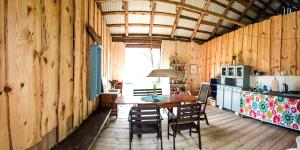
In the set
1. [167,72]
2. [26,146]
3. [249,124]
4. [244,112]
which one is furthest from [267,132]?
[26,146]

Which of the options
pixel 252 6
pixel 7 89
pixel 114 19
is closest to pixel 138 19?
pixel 114 19

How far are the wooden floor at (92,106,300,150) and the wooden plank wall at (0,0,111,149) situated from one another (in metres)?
0.91

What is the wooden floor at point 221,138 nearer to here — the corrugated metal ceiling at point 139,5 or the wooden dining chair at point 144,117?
the wooden dining chair at point 144,117

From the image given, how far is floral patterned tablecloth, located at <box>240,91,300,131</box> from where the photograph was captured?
12.2ft

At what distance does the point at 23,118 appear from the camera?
1446 millimetres

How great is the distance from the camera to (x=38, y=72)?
1692 millimetres

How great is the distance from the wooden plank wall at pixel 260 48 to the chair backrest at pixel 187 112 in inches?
137

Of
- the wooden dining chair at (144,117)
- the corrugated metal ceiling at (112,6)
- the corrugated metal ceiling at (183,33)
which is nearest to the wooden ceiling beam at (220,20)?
the corrugated metal ceiling at (183,33)

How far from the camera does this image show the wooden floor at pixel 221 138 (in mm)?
2986

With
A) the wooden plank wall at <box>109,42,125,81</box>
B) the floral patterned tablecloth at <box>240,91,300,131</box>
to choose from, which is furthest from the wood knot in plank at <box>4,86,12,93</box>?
the wooden plank wall at <box>109,42,125,81</box>

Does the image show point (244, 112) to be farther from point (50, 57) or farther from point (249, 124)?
point (50, 57)

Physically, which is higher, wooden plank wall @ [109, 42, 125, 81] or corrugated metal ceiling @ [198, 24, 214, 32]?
corrugated metal ceiling @ [198, 24, 214, 32]

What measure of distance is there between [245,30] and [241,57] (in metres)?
1.00

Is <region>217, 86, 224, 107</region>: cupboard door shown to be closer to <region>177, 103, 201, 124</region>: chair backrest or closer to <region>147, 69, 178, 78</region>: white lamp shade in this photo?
<region>177, 103, 201, 124</region>: chair backrest
